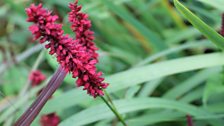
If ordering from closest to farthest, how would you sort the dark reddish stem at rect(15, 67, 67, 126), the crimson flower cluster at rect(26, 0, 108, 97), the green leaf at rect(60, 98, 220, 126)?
the crimson flower cluster at rect(26, 0, 108, 97)
the dark reddish stem at rect(15, 67, 67, 126)
the green leaf at rect(60, 98, 220, 126)

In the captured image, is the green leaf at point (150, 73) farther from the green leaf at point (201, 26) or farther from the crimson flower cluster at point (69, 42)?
the crimson flower cluster at point (69, 42)

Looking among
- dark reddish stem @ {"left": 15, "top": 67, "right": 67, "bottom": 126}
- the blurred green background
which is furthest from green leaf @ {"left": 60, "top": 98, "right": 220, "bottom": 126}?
dark reddish stem @ {"left": 15, "top": 67, "right": 67, "bottom": 126}

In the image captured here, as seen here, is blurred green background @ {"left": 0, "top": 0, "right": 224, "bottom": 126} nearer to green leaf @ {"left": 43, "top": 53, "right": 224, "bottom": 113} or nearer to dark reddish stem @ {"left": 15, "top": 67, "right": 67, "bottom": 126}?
green leaf @ {"left": 43, "top": 53, "right": 224, "bottom": 113}

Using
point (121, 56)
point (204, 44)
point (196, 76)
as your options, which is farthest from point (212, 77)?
point (121, 56)

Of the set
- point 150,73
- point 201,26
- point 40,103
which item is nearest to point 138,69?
point 150,73

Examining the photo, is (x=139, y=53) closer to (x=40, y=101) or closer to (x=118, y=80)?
(x=118, y=80)

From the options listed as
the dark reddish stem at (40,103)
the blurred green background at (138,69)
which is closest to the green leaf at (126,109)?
the blurred green background at (138,69)
